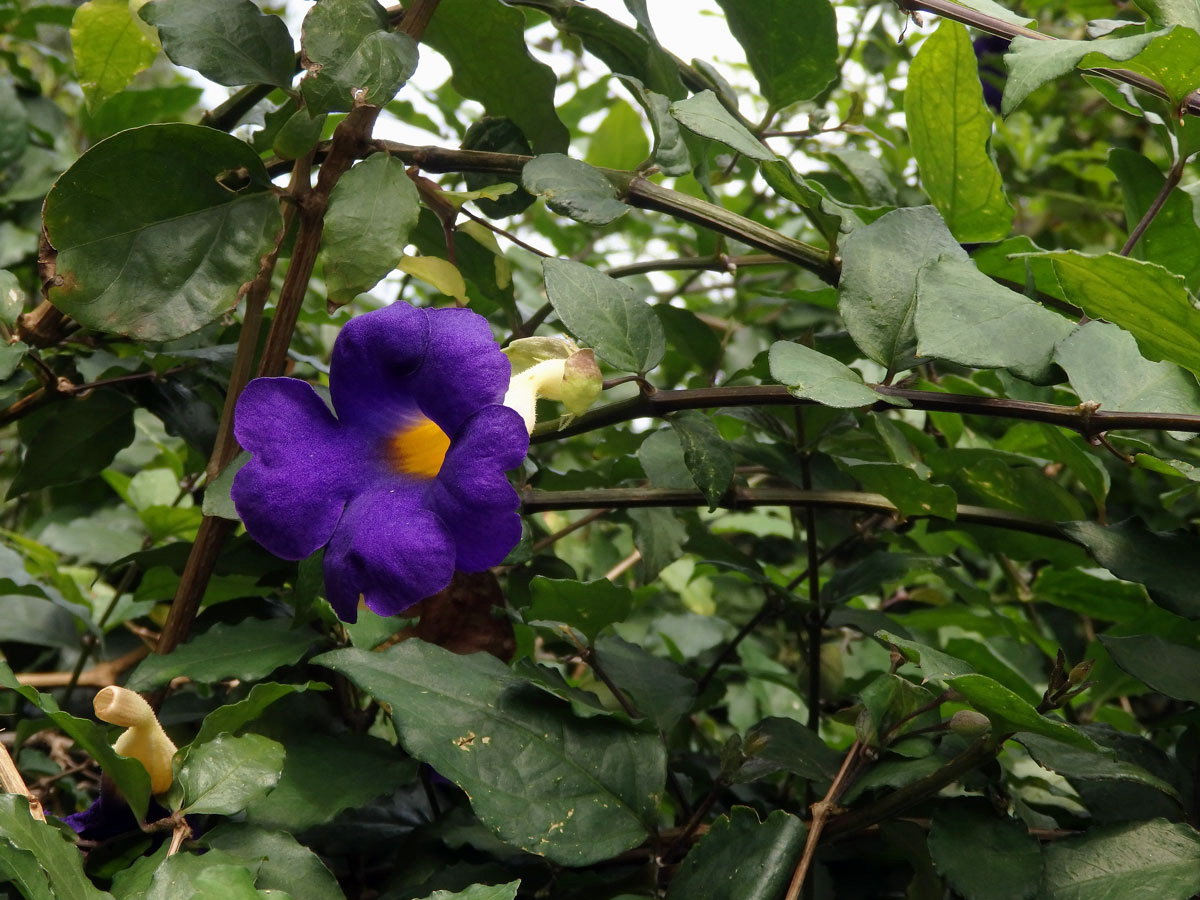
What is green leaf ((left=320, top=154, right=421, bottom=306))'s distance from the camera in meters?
0.65

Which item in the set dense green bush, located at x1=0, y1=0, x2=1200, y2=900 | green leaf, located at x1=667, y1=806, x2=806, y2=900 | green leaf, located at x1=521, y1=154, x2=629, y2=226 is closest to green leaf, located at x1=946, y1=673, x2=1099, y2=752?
dense green bush, located at x1=0, y1=0, x2=1200, y2=900

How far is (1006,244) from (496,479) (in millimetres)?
448

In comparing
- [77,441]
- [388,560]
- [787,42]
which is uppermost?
[787,42]

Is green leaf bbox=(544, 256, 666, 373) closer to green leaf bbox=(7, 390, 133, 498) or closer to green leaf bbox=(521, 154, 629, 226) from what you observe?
green leaf bbox=(521, 154, 629, 226)

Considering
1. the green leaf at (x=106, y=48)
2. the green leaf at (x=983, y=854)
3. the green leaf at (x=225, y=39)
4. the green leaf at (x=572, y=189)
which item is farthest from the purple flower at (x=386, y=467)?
the green leaf at (x=106, y=48)

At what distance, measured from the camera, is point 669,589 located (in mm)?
1454

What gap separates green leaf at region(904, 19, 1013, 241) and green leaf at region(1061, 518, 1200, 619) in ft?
0.81

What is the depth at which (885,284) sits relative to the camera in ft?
2.25

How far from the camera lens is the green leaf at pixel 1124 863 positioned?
0.60 metres

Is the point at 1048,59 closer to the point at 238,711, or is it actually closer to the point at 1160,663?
the point at 1160,663

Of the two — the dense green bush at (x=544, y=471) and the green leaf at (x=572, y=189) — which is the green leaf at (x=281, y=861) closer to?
the dense green bush at (x=544, y=471)

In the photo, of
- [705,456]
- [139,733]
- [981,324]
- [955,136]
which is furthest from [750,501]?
[139,733]

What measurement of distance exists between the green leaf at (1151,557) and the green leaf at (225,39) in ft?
2.13

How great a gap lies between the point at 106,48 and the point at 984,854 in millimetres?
957
